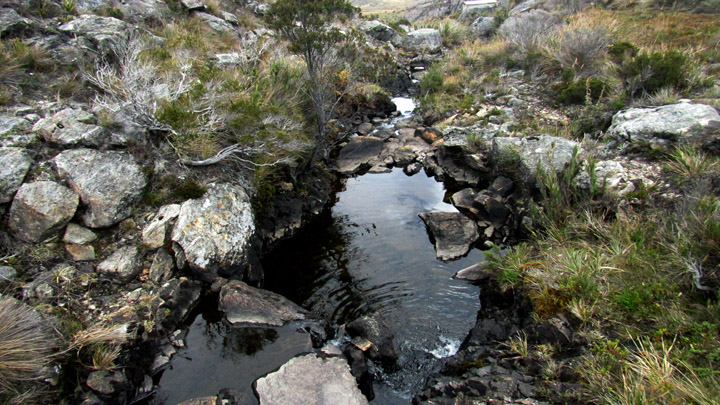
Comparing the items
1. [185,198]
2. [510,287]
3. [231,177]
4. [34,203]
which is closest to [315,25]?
[231,177]

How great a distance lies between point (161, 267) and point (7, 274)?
1.91 meters

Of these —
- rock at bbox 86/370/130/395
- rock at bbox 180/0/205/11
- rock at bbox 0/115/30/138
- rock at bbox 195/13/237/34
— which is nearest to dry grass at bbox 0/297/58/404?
rock at bbox 86/370/130/395

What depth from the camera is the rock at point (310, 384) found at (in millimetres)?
4699

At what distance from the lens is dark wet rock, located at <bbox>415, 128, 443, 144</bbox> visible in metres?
14.5

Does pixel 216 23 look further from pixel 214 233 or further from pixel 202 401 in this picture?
pixel 202 401

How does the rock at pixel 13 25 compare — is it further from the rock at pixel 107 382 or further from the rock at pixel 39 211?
the rock at pixel 107 382

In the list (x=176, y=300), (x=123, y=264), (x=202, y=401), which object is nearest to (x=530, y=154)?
(x=176, y=300)

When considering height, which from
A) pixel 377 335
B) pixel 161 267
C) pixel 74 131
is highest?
pixel 74 131

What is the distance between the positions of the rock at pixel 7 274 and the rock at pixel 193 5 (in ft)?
51.5

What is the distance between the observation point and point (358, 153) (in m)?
13.8

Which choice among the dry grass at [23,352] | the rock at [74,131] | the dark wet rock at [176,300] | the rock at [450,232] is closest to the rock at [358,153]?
the rock at [450,232]

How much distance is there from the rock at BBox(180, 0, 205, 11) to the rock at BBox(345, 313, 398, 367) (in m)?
17.4

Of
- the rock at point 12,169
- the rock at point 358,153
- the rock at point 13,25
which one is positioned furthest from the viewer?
the rock at point 358,153

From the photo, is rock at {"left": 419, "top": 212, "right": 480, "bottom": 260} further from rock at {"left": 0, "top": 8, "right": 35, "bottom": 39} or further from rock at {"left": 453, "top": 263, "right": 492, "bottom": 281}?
rock at {"left": 0, "top": 8, "right": 35, "bottom": 39}
